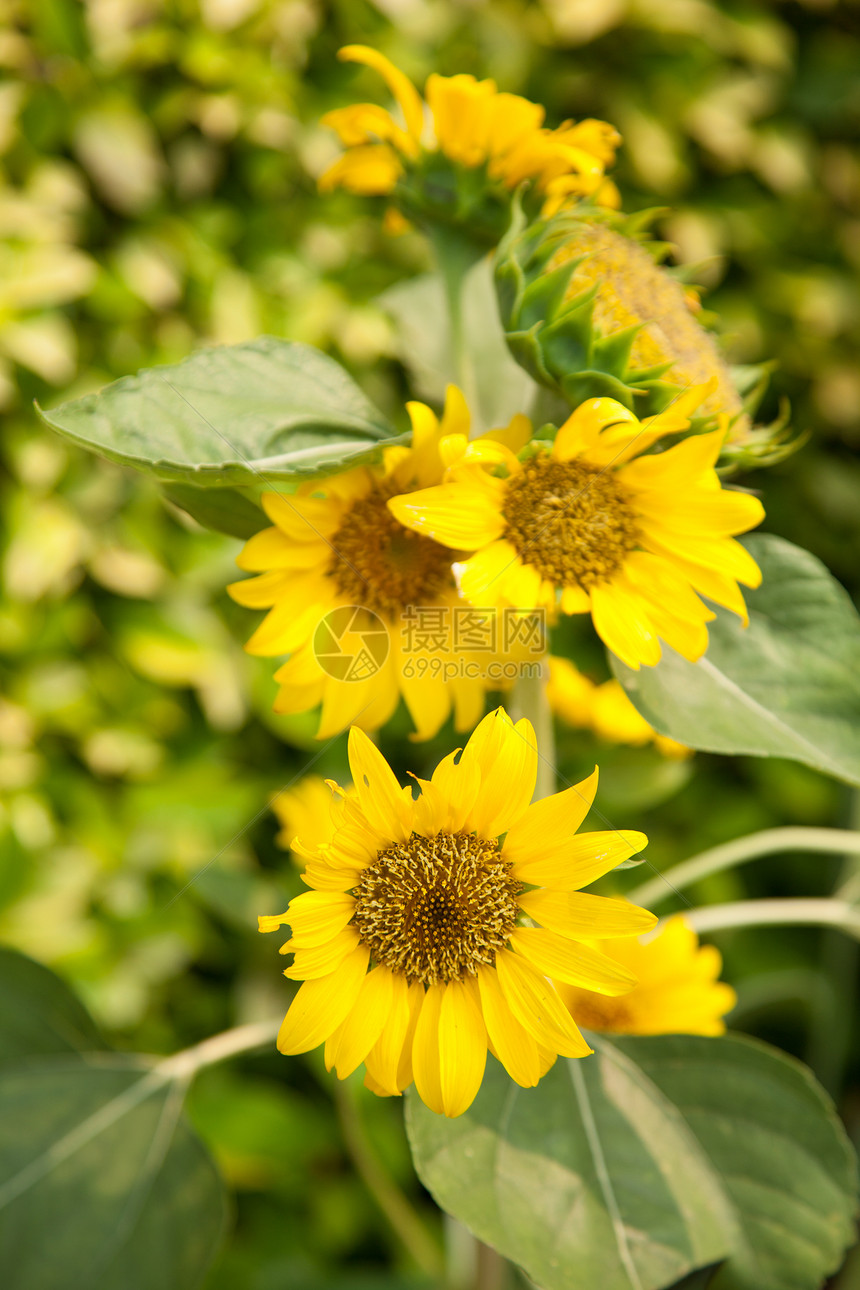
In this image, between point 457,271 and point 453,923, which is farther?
point 457,271

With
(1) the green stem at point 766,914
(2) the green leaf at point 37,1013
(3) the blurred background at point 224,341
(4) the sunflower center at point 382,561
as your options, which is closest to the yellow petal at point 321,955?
(4) the sunflower center at point 382,561

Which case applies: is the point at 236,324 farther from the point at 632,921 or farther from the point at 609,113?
the point at 632,921

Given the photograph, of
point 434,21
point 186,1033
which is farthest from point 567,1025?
point 434,21

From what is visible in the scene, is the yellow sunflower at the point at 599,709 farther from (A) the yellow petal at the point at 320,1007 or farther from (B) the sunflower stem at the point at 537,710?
(A) the yellow petal at the point at 320,1007

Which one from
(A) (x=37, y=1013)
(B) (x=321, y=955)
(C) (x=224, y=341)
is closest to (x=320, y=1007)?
(B) (x=321, y=955)

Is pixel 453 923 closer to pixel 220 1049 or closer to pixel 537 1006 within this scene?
pixel 537 1006
